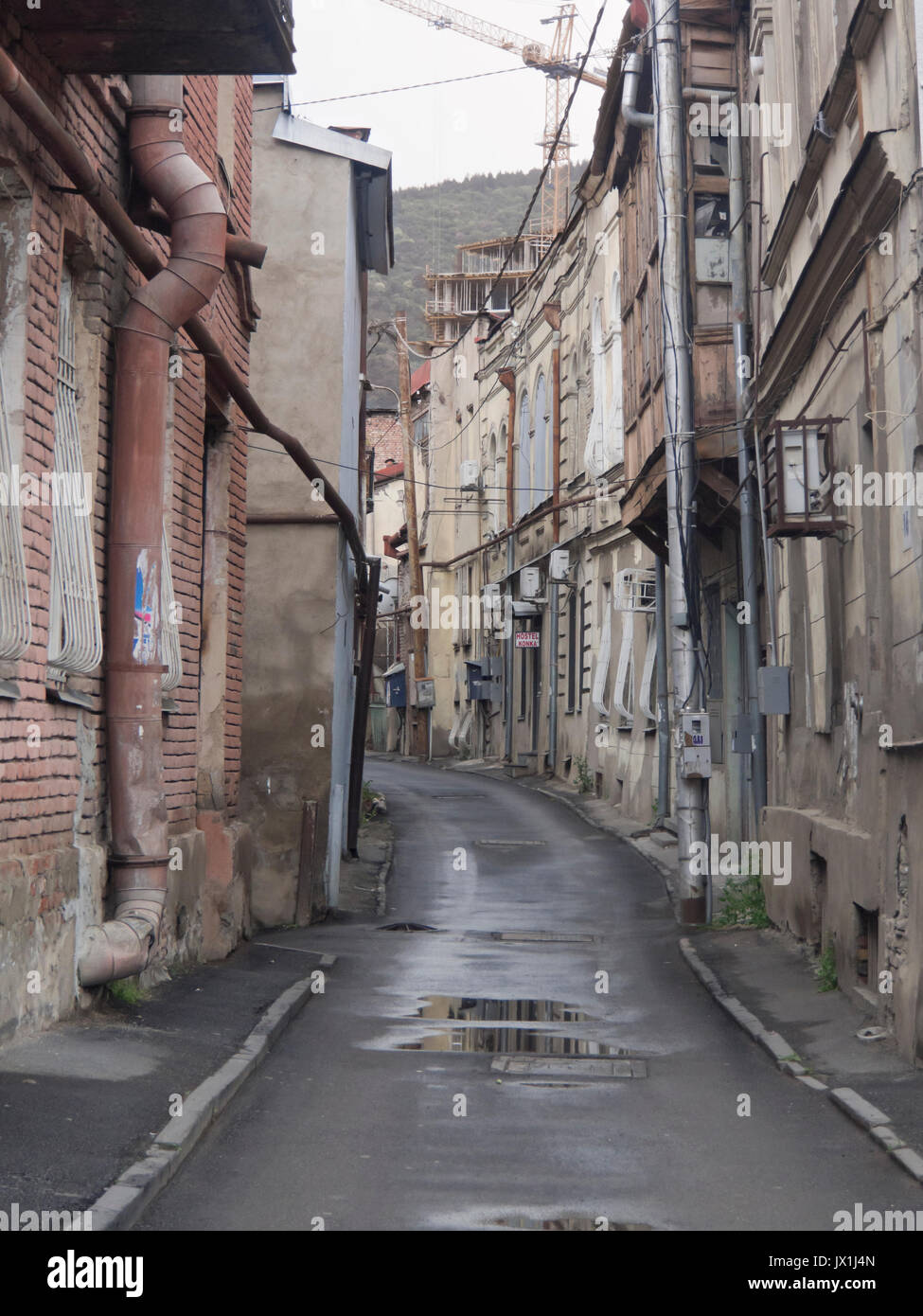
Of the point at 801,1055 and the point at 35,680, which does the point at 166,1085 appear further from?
the point at 801,1055

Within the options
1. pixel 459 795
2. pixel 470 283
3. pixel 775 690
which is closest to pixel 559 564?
pixel 459 795

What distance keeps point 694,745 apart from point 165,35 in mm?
9253

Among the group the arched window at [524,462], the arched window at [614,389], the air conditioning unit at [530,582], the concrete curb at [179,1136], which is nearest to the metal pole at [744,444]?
the concrete curb at [179,1136]

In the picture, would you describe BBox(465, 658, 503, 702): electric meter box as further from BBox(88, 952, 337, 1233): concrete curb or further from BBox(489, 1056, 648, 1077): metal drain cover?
BBox(489, 1056, 648, 1077): metal drain cover

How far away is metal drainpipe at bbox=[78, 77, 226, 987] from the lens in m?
8.67

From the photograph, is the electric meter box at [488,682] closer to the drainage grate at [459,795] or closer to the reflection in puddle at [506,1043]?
the drainage grate at [459,795]

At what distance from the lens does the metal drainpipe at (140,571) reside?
28.5 feet

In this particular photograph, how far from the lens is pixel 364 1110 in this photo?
23.5ft

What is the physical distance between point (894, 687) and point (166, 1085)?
492cm

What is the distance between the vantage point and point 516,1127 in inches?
273

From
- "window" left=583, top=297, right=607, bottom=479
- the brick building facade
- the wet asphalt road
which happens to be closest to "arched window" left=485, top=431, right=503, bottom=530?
"window" left=583, top=297, right=607, bottom=479

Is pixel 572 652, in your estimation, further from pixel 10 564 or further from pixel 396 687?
pixel 10 564

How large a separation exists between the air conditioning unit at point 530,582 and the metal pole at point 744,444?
17385 millimetres
